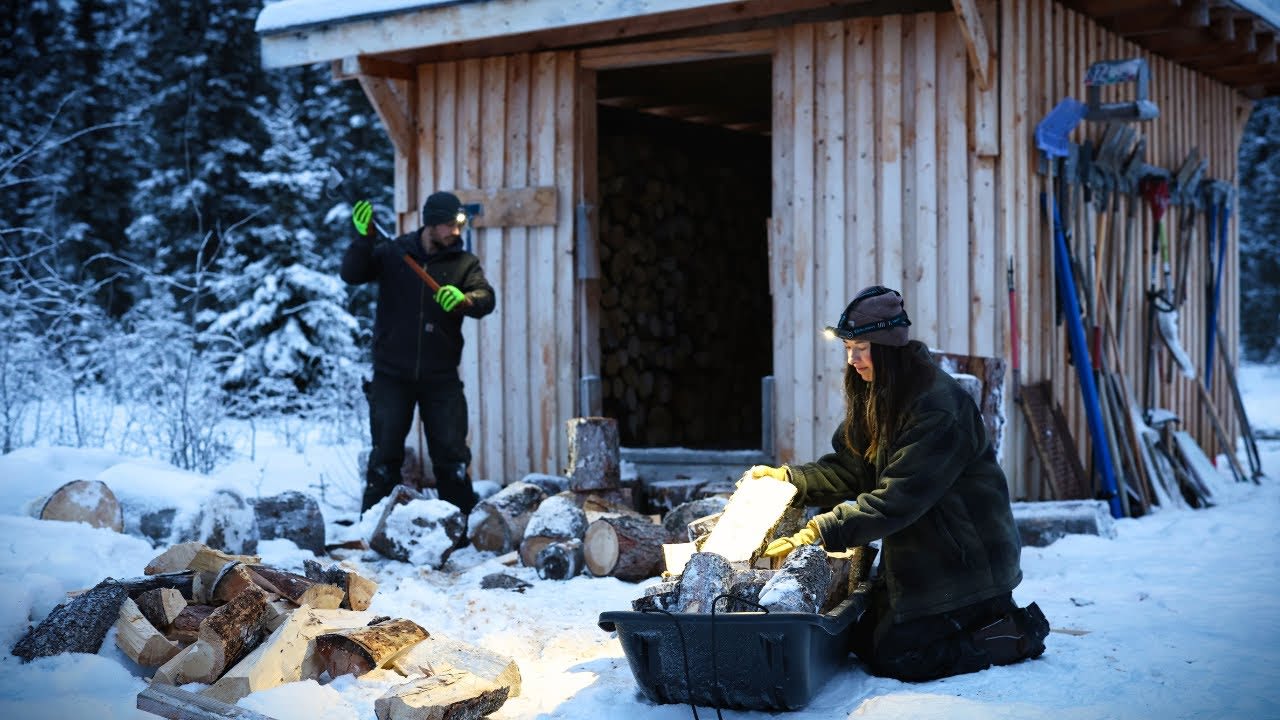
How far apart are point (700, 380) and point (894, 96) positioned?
4.23 m

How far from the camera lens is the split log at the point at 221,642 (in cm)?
385

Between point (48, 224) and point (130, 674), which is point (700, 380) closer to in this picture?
point (130, 674)

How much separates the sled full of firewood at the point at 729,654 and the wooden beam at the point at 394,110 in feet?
17.0

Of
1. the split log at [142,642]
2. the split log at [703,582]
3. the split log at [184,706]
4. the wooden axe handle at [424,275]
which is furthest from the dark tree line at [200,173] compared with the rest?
the split log at [703,582]

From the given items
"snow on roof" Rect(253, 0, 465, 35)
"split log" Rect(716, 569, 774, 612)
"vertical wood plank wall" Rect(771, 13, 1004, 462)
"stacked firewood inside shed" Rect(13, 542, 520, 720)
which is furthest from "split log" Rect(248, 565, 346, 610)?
"snow on roof" Rect(253, 0, 465, 35)

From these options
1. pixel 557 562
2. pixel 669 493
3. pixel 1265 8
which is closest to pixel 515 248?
pixel 669 493

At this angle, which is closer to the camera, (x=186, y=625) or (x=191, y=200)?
(x=186, y=625)

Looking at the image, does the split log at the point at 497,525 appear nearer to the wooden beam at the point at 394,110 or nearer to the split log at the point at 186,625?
the split log at the point at 186,625

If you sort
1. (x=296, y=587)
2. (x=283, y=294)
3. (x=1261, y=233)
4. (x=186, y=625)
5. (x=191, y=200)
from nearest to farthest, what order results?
(x=186, y=625), (x=296, y=587), (x=283, y=294), (x=191, y=200), (x=1261, y=233)

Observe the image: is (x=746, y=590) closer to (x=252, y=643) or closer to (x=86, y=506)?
(x=252, y=643)

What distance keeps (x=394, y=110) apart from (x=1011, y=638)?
18.5ft

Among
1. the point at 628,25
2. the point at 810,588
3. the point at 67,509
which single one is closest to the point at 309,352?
the point at 628,25

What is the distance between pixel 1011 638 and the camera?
3.96 m

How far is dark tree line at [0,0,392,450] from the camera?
1441 cm
